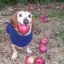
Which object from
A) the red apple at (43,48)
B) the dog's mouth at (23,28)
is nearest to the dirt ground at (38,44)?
the red apple at (43,48)

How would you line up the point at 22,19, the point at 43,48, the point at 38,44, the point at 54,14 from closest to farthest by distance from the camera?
the point at 22,19
the point at 43,48
the point at 38,44
the point at 54,14

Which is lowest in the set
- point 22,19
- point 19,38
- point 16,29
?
point 19,38

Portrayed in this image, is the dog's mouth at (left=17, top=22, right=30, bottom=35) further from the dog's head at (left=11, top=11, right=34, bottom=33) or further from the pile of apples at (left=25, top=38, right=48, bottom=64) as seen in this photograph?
the pile of apples at (left=25, top=38, right=48, bottom=64)

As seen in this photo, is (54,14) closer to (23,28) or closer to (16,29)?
(16,29)

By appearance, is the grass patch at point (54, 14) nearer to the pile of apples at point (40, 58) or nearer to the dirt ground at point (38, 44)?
the dirt ground at point (38, 44)

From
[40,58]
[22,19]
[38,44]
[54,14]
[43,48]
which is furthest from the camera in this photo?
[54,14]

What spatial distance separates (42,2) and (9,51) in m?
3.03

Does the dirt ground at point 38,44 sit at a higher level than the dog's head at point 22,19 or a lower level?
lower

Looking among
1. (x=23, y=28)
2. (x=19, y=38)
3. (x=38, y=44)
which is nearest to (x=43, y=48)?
(x=38, y=44)

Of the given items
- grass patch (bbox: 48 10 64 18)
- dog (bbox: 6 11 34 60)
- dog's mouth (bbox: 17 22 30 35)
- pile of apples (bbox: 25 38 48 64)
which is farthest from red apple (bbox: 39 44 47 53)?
grass patch (bbox: 48 10 64 18)

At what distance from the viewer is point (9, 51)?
12.5 feet

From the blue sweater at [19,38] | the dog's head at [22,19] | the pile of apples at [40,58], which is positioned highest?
the dog's head at [22,19]

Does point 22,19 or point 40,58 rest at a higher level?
point 22,19

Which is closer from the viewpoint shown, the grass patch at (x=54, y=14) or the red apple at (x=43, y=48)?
the red apple at (x=43, y=48)
